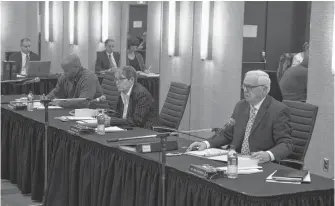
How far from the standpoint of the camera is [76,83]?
684 centimetres

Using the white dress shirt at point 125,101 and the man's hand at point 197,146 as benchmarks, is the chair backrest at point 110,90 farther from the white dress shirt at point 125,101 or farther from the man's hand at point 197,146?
the man's hand at point 197,146

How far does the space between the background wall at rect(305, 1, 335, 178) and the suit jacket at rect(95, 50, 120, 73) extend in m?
4.08

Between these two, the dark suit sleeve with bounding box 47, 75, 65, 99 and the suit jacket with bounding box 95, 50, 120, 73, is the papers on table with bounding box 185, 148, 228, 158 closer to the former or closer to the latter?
the dark suit sleeve with bounding box 47, 75, 65, 99

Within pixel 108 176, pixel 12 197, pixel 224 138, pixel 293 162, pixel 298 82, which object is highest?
pixel 298 82

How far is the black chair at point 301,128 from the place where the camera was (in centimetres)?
470

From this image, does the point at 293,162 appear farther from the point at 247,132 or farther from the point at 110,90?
the point at 110,90

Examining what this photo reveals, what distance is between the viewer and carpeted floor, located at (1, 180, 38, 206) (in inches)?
223

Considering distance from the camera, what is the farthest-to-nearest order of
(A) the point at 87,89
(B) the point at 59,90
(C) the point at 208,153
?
(B) the point at 59,90 → (A) the point at 87,89 → (C) the point at 208,153

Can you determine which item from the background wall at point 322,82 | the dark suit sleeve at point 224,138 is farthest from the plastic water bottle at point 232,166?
the background wall at point 322,82

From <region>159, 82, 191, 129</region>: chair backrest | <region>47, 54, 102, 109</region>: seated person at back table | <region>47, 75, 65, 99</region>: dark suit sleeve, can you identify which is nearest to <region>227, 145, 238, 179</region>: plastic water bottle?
<region>159, 82, 191, 129</region>: chair backrest

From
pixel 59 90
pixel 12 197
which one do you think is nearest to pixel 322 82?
pixel 59 90

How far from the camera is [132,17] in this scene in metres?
9.23

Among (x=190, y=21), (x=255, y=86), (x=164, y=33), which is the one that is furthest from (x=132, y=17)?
(x=255, y=86)

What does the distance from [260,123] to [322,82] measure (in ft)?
5.09
